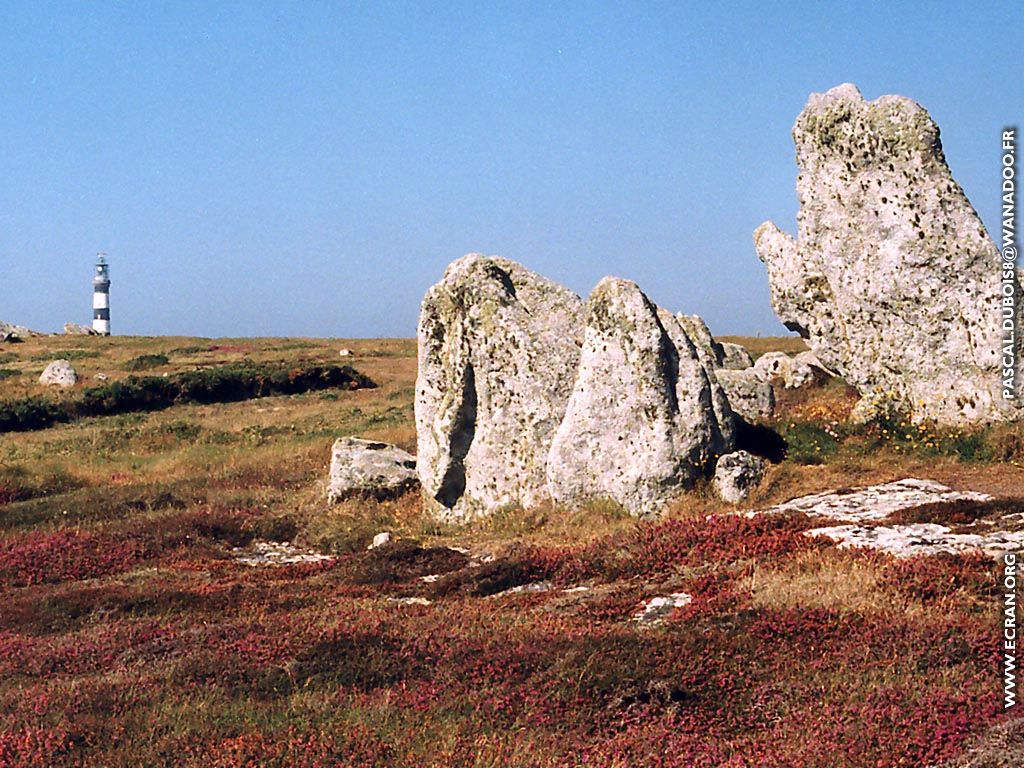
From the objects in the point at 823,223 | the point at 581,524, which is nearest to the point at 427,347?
the point at 581,524

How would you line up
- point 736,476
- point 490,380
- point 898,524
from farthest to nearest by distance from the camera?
point 490,380, point 736,476, point 898,524

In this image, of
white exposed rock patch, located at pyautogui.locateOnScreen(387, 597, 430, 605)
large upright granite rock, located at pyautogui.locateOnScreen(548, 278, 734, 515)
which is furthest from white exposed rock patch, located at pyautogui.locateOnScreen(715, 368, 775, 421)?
white exposed rock patch, located at pyautogui.locateOnScreen(387, 597, 430, 605)

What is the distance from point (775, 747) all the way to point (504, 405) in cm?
1289

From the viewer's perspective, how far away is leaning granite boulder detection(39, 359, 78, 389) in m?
49.6

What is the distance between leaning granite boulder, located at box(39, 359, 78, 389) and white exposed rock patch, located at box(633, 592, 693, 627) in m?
42.0

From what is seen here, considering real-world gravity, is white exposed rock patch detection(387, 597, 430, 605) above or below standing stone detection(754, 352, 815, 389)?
below

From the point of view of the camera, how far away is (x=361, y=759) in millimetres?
8289

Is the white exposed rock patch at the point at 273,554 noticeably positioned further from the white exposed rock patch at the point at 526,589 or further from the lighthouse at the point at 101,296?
the lighthouse at the point at 101,296

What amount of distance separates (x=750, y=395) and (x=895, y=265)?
17.7ft

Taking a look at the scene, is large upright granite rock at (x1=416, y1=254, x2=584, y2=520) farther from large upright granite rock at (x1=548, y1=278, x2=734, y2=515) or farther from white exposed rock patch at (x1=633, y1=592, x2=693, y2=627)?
white exposed rock patch at (x1=633, y1=592, x2=693, y2=627)

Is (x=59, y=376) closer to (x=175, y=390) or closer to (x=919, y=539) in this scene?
(x=175, y=390)

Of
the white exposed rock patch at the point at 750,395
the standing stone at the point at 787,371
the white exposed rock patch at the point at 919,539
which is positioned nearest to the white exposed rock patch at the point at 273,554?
the white exposed rock patch at the point at 919,539

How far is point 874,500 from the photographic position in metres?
17.0

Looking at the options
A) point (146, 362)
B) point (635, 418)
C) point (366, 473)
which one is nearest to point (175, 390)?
point (146, 362)
